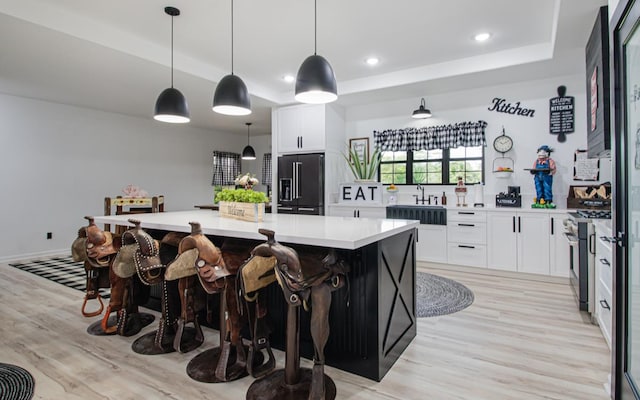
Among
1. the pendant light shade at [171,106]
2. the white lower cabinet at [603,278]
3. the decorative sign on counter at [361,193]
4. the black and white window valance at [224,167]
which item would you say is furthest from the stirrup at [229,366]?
the black and white window valance at [224,167]

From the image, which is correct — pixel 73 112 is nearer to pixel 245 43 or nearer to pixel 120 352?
pixel 245 43

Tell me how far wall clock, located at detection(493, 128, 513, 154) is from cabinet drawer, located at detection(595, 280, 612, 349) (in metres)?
2.62

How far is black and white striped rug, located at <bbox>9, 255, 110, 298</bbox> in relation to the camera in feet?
14.1

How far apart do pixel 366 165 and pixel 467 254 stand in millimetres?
2122

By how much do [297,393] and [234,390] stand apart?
374 millimetres

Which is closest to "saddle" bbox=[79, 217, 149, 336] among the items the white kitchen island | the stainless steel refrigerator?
the white kitchen island

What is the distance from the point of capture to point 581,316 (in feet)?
10.2

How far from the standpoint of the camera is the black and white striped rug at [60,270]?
14.1 feet

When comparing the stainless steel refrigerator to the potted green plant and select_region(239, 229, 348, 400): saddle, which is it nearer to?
the potted green plant

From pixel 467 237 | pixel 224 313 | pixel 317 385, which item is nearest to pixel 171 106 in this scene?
pixel 224 313

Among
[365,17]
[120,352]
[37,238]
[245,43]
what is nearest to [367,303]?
[120,352]

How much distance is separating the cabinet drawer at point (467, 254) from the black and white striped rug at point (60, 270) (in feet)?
14.0

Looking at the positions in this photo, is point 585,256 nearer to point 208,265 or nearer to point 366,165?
point 208,265

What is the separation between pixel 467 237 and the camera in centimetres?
476
